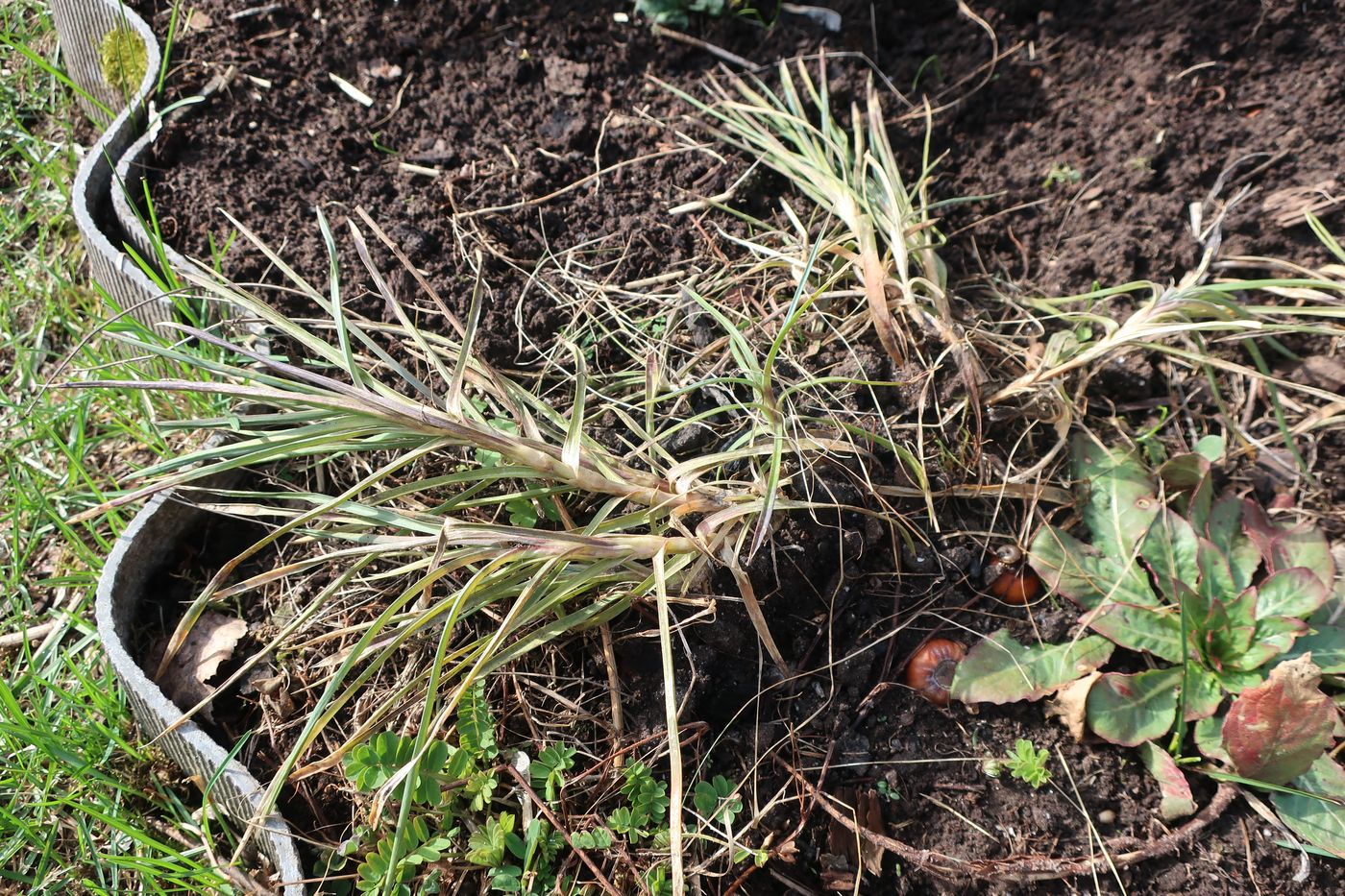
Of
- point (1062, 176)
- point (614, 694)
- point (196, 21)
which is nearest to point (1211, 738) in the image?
point (614, 694)

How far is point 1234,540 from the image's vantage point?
1.72 metres

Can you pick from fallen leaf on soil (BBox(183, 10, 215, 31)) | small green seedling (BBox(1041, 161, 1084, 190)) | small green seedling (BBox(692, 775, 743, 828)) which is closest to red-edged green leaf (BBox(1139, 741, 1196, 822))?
small green seedling (BBox(692, 775, 743, 828))

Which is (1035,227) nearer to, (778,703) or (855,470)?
(855,470)

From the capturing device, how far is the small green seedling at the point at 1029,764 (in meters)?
1.49

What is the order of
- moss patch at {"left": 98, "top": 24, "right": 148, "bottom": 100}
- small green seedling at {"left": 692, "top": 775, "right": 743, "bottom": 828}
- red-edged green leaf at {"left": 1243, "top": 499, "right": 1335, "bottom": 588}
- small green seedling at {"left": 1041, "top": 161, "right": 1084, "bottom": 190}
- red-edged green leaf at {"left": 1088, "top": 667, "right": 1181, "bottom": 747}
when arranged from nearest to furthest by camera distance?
1. small green seedling at {"left": 692, "top": 775, "right": 743, "bottom": 828}
2. red-edged green leaf at {"left": 1088, "top": 667, "right": 1181, "bottom": 747}
3. red-edged green leaf at {"left": 1243, "top": 499, "right": 1335, "bottom": 588}
4. small green seedling at {"left": 1041, "top": 161, "right": 1084, "bottom": 190}
5. moss patch at {"left": 98, "top": 24, "right": 148, "bottom": 100}

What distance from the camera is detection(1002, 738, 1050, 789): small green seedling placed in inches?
58.6

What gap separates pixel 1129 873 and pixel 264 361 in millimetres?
1537

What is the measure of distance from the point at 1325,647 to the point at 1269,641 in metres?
0.09

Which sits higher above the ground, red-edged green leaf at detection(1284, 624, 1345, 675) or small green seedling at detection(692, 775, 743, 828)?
small green seedling at detection(692, 775, 743, 828)

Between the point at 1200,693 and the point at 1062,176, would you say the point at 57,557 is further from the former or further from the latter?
the point at 1062,176

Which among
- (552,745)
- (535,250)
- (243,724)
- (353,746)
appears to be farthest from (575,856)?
(535,250)

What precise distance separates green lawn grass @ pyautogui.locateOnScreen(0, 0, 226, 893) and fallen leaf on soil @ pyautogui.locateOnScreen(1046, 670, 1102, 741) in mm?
1408

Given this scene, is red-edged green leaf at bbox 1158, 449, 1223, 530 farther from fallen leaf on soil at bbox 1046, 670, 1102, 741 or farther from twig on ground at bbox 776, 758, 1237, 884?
twig on ground at bbox 776, 758, 1237, 884

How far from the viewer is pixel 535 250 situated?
77.9 inches
